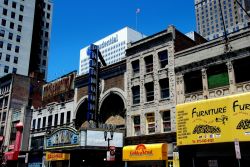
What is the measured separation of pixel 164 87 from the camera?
108 feet

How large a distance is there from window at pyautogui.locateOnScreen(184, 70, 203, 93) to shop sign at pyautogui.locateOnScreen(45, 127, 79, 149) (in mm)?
12879

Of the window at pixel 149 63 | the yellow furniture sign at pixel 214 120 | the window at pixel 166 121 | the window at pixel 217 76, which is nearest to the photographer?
the yellow furniture sign at pixel 214 120

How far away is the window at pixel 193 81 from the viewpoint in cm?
2973

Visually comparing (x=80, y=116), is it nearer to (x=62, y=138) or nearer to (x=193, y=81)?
(x=62, y=138)

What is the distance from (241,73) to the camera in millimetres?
26734

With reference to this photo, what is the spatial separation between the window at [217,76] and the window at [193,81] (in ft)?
3.62

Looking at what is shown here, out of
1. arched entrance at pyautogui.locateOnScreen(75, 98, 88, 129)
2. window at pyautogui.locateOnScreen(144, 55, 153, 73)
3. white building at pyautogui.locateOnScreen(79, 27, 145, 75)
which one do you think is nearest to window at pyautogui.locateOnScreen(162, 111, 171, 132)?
window at pyautogui.locateOnScreen(144, 55, 153, 73)

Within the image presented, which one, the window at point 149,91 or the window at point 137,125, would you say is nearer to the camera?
the window at point 149,91

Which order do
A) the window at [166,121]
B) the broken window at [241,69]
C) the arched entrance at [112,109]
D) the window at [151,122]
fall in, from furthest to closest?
the arched entrance at [112,109] → the window at [151,122] → the window at [166,121] → the broken window at [241,69]

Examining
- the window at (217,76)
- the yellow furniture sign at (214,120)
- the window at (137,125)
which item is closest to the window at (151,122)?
the window at (137,125)

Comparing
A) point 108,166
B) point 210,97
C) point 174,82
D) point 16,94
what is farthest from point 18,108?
point 210,97

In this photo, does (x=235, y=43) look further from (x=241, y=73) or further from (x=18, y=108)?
(x=18, y=108)

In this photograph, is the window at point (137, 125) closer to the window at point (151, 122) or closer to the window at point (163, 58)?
the window at point (151, 122)

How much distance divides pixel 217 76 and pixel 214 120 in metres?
4.40
